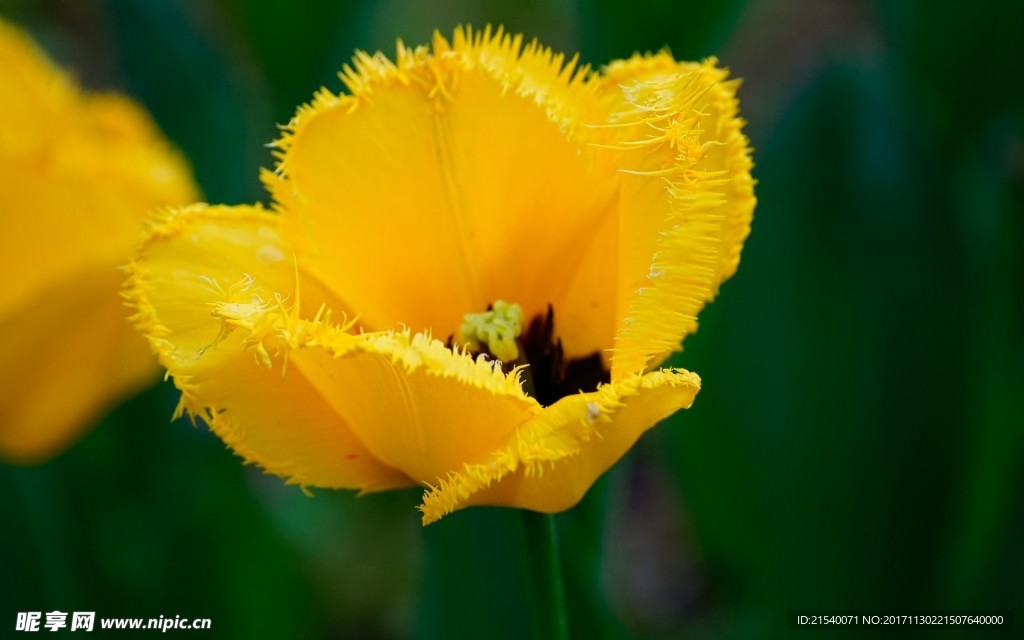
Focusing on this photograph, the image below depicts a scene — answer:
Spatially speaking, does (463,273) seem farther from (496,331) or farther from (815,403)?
A: (815,403)

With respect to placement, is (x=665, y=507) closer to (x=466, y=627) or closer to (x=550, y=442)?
(x=466, y=627)

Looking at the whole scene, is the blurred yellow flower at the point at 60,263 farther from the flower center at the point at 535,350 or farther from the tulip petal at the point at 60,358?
the flower center at the point at 535,350

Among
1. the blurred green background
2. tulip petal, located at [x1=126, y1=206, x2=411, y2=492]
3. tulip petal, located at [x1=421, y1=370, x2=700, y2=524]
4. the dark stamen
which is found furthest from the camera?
the blurred green background

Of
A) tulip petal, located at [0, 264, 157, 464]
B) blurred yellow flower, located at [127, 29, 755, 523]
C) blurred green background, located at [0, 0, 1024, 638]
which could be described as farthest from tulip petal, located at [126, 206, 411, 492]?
blurred green background, located at [0, 0, 1024, 638]

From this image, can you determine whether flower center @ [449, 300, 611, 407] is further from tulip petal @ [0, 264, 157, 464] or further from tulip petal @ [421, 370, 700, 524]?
tulip petal @ [0, 264, 157, 464]

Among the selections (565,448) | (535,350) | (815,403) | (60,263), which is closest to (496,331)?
(535,350)

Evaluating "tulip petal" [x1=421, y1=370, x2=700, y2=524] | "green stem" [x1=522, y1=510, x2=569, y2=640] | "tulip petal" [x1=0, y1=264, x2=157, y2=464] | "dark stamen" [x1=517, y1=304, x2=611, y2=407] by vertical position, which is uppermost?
"tulip petal" [x1=0, y1=264, x2=157, y2=464]

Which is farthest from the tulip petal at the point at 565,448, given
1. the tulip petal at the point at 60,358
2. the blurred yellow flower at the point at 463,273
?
the tulip petal at the point at 60,358
